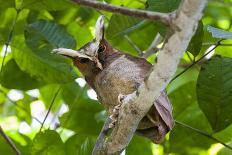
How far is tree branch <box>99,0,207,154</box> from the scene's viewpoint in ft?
4.77

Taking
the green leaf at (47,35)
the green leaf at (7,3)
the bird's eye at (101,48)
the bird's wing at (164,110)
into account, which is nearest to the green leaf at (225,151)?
the bird's wing at (164,110)

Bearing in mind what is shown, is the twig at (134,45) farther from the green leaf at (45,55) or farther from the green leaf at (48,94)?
the green leaf at (48,94)

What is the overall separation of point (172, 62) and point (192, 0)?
20 cm

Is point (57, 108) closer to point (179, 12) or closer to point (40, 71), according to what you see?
point (40, 71)

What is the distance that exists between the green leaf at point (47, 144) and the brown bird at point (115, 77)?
0.24 m

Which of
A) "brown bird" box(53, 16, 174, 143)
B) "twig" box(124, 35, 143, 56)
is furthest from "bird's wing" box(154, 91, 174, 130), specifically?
"twig" box(124, 35, 143, 56)

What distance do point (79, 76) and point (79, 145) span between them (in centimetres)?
32

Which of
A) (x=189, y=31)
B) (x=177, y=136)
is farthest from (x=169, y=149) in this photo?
(x=189, y=31)

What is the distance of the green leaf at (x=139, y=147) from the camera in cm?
238

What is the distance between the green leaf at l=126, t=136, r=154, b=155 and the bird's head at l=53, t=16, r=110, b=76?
0.38m

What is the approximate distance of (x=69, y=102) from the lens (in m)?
2.69

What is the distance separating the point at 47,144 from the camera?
2221mm

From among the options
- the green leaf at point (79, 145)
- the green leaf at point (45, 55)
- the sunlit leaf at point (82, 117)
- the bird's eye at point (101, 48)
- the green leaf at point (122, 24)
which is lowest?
the sunlit leaf at point (82, 117)

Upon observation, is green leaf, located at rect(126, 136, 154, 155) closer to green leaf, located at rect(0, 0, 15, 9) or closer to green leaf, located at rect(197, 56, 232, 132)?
green leaf, located at rect(197, 56, 232, 132)
